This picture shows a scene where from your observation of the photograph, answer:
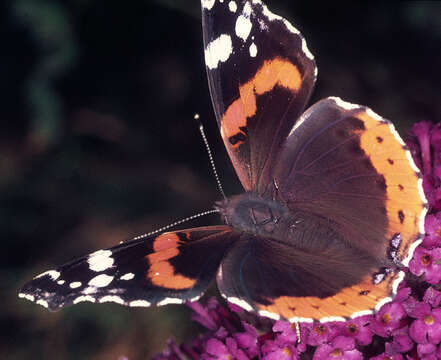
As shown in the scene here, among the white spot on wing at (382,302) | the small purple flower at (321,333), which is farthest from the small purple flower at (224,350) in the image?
the white spot on wing at (382,302)

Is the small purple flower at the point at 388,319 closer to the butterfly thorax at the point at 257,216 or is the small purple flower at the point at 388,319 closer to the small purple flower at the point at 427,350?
the small purple flower at the point at 427,350

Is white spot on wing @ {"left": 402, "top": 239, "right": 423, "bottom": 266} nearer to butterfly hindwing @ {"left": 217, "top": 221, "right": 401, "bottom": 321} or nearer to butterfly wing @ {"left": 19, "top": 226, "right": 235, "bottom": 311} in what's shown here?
butterfly hindwing @ {"left": 217, "top": 221, "right": 401, "bottom": 321}

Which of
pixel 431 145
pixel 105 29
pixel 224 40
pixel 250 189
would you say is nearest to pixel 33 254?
pixel 105 29

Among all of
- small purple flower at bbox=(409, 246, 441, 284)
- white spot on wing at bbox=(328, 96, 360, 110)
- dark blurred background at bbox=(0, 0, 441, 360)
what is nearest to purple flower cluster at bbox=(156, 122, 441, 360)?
small purple flower at bbox=(409, 246, 441, 284)

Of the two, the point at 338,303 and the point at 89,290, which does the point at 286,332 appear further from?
the point at 89,290

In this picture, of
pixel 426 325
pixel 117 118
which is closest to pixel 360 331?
pixel 426 325

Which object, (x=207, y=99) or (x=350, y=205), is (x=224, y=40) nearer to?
(x=350, y=205)

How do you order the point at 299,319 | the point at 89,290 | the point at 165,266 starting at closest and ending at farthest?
1. the point at 299,319
2. the point at 89,290
3. the point at 165,266
